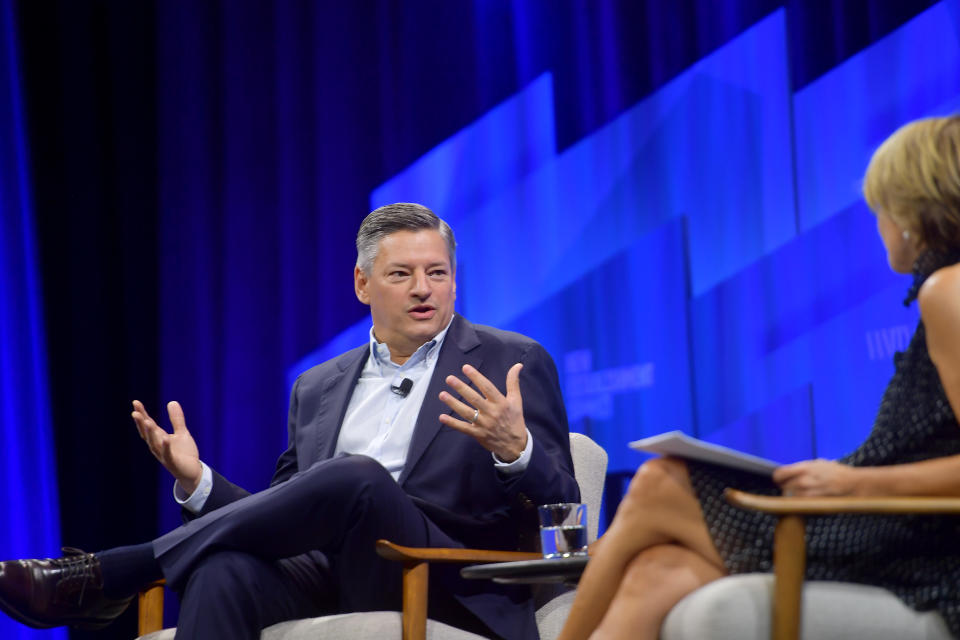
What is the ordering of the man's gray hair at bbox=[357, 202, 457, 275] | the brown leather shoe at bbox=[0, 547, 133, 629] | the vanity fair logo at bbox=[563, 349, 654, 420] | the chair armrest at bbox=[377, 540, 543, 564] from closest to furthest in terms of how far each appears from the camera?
the chair armrest at bbox=[377, 540, 543, 564], the brown leather shoe at bbox=[0, 547, 133, 629], the man's gray hair at bbox=[357, 202, 457, 275], the vanity fair logo at bbox=[563, 349, 654, 420]

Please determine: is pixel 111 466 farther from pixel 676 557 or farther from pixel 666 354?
pixel 676 557

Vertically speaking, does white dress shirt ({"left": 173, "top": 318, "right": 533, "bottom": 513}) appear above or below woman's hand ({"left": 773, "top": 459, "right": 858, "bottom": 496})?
above

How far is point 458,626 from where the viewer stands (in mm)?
2188

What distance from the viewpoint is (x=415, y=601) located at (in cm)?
197

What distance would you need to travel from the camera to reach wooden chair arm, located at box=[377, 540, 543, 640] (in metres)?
1.96

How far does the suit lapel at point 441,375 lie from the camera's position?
2.41 metres

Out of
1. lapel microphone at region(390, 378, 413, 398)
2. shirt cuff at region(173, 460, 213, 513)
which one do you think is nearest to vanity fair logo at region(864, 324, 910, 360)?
lapel microphone at region(390, 378, 413, 398)

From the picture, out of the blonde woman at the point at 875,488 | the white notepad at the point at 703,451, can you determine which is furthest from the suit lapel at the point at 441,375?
the white notepad at the point at 703,451

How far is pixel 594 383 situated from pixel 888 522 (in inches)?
80.4

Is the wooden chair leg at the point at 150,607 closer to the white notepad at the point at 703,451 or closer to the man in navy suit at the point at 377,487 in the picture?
the man in navy suit at the point at 377,487

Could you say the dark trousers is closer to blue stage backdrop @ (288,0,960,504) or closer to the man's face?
the man's face

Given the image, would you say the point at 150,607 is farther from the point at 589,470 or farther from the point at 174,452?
the point at 589,470

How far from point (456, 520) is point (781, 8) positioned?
1.97 m

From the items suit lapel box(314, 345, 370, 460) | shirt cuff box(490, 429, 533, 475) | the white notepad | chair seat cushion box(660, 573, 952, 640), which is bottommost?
chair seat cushion box(660, 573, 952, 640)
